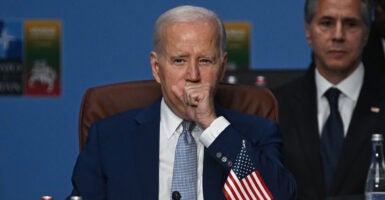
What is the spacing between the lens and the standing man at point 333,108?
3.99 metres

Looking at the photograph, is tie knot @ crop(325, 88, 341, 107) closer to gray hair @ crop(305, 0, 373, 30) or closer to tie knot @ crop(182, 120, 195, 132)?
gray hair @ crop(305, 0, 373, 30)

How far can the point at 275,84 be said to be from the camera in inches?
186

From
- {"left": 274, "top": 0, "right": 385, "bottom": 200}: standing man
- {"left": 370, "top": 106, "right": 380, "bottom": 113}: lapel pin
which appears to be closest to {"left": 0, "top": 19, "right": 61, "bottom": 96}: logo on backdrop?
{"left": 274, "top": 0, "right": 385, "bottom": 200}: standing man

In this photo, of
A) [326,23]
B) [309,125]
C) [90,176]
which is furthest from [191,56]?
[326,23]

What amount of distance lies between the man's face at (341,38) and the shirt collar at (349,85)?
0.03 metres

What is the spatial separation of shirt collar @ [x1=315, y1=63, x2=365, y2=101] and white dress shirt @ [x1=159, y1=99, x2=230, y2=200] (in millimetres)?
835

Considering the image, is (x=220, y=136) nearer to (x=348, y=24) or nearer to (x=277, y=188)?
(x=277, y=188)

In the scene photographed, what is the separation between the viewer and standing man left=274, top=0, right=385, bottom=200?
399 centimetres

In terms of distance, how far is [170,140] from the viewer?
11.2 ft

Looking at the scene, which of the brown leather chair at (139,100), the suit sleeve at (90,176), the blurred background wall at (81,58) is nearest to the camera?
the suit sleeve at (90,176)

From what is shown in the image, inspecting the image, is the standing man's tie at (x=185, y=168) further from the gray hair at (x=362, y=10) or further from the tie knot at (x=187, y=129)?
the gray hair at (x=362, y=10)

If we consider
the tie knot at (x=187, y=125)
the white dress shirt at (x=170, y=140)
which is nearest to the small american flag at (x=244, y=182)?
the white dress shirt at (x=170, y=140)

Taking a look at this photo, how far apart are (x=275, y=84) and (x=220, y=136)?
1485mm

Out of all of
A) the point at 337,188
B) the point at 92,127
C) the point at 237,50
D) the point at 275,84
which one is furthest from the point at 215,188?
the point at 237,50
